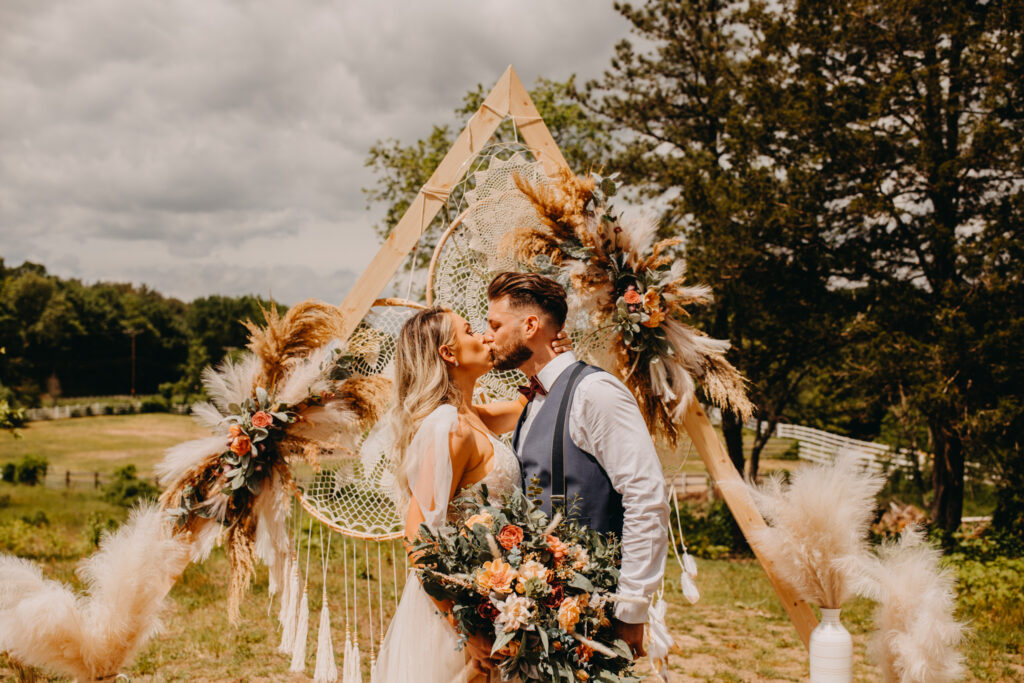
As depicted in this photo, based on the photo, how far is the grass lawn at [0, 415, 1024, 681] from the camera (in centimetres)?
534

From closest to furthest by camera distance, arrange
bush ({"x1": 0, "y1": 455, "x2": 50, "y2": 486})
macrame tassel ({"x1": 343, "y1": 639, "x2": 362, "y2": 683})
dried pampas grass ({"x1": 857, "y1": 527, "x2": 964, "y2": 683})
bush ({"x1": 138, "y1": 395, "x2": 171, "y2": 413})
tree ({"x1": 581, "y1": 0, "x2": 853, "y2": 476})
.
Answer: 1. dried pampas grass ({"x1": 857, "y1": 527, "x2": 964, "y2": 683})
2. macrame tassel ({"x1": 343, "y1": 639, "x2": 362, "y2": 683})
3. tree ({"x1": 581, "y1": 0, "x2": 853, "y2": 476})
4. bush ({"x1": 0, "y1": 455, "x2": 50, "y2": 486})
5. bush ({"x1": 138, "y1": 395, "x2": 171, "y2": 413})

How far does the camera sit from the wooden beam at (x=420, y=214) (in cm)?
363

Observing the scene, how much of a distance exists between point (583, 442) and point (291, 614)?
2063 mm

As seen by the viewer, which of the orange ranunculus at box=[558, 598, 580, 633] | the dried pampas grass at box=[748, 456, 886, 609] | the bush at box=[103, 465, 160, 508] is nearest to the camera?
the orange ranunculus at box=[558, 598, 580, 633]

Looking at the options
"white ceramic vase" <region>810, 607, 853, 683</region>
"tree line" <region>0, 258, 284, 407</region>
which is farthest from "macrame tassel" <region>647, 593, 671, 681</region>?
"tree line" <region>0, 258, 284, 407</region>

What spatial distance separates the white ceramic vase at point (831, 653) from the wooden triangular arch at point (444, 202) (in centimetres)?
13

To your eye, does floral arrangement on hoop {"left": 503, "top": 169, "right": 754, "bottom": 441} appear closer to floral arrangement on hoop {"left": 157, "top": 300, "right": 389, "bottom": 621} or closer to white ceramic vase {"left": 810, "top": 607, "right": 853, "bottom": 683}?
white ceramic vase {"left": 810, "top": 607, "right": 853, "bottom": 683}

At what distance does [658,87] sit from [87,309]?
65.4m

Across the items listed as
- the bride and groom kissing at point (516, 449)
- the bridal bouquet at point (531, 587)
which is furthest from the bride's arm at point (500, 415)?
the bridal bouquet at point (531, 587)

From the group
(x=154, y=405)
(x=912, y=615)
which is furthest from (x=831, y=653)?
(x=154, y=405)

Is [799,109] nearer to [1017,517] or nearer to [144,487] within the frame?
[1017,517]

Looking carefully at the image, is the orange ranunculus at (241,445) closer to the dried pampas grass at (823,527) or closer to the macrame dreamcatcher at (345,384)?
the macrame dreamcatcher at (345,384)

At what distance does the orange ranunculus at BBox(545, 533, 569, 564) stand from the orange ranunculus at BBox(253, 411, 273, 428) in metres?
1.68

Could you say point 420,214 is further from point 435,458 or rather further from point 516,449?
point 435,458
